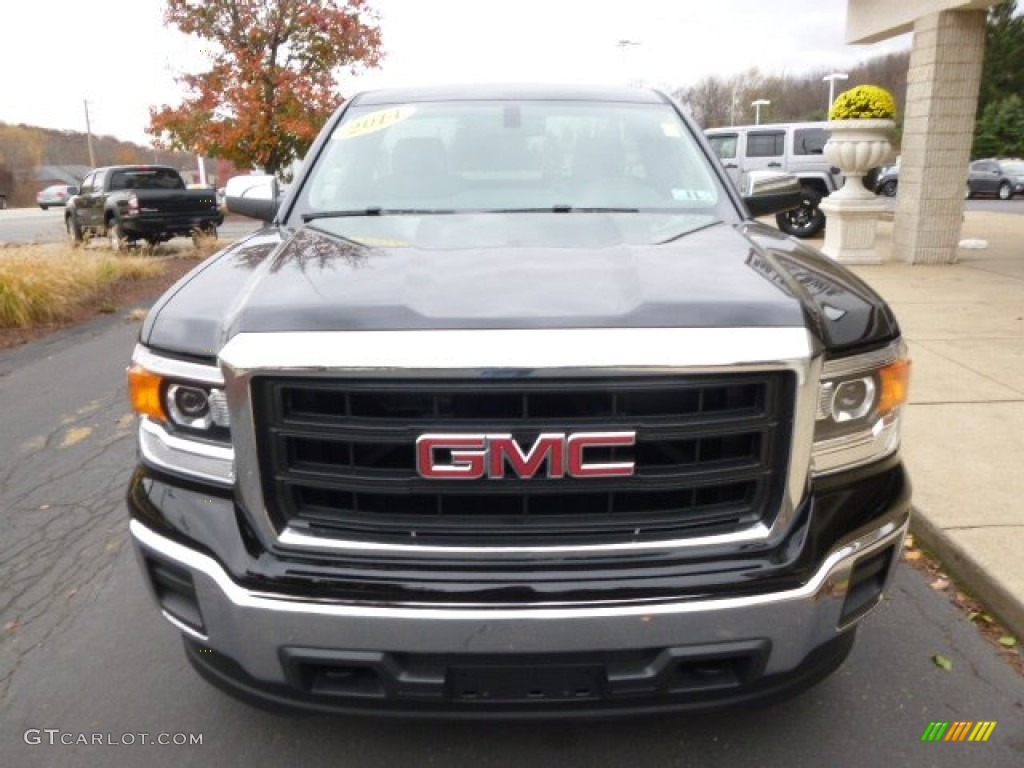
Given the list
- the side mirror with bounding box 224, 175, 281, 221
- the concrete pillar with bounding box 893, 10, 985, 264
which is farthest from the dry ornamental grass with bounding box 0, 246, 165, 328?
the concrete pillar with bounding box 893, 10, 985, 264

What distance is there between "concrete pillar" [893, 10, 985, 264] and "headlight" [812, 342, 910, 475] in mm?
10428

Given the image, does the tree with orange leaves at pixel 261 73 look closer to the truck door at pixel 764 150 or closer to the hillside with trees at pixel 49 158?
the truck door at pixel 764 150

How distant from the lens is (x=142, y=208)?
1659 cm

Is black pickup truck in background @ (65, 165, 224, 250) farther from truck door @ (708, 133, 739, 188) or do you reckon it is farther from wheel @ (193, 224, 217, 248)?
truck door @ (708, 133, 739, 188)

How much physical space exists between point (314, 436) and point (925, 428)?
12.7 feet

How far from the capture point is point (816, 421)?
1.96 meters

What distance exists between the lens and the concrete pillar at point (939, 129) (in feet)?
35.5

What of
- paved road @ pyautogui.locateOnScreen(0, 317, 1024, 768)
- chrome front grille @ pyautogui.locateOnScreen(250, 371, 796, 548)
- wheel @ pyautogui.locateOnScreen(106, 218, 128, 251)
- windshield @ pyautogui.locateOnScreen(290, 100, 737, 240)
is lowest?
paved road @ pyautogui.locateOnScreen(0, 317, 1024, 768)

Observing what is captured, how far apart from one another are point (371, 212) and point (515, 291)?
1241 millimetres

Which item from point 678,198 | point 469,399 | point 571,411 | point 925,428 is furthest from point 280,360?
point 925,428

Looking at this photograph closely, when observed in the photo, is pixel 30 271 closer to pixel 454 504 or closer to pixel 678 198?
pixel 678 198

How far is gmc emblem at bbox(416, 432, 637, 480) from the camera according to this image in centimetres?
183

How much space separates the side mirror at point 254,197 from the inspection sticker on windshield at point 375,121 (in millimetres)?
451

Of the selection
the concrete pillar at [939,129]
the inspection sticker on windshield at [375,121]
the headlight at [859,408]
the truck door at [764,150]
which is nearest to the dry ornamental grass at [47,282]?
the inspection sticker on windshield at [375,121]
